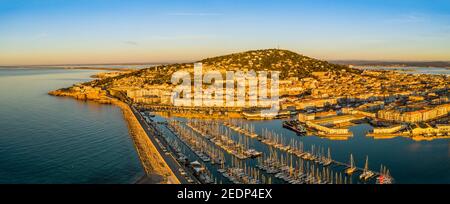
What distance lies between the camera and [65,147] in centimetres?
A: 1216

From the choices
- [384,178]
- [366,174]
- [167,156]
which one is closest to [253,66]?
[167,156]

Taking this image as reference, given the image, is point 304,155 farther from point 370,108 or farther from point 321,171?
point 370,108

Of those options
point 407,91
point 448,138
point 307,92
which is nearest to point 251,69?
point 307,92

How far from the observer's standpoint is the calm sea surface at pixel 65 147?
9.53m

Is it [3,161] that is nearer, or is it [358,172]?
[358,172]

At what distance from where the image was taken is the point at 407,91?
26516 millimetres

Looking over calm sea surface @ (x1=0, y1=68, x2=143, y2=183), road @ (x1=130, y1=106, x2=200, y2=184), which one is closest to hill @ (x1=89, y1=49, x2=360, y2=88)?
calm sea surface @ (x1=0, y1=68, x2=143, y2=183)

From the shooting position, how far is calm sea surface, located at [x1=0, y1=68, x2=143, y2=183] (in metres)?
9.53

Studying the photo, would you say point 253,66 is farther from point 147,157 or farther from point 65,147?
point 147,157

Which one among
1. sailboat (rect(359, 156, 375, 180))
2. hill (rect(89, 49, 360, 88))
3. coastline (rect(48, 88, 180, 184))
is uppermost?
hill (rect(89, 49, 360, 88))

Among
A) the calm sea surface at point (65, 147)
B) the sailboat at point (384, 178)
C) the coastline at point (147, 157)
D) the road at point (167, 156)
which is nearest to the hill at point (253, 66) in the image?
the calm sea surface at point (65, 147)

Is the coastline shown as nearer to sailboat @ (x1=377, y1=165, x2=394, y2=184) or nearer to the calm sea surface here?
the calm sea surface
